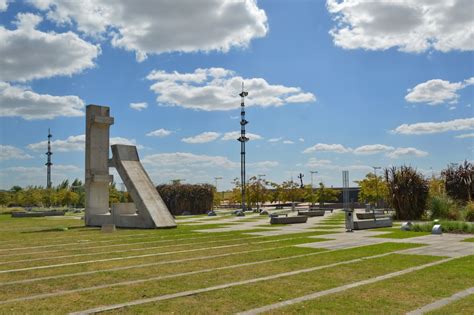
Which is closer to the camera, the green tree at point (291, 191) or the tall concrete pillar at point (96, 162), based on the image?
the tall concrete pillar at point (96, 162)

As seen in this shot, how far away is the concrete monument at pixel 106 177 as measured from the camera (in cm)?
2397

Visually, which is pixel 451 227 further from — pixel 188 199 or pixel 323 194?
pixel 323 194

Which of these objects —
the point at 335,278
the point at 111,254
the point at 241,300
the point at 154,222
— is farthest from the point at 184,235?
the point at 241,300

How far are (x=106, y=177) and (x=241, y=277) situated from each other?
18.1 meters

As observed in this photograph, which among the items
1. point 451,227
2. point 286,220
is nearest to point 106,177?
point 286,220

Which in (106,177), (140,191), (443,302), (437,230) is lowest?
(443,302)

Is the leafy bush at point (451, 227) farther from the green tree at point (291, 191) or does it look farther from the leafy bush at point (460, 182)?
the green tree at point (291, 191)

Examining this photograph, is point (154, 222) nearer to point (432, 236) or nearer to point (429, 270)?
point (432, 236)

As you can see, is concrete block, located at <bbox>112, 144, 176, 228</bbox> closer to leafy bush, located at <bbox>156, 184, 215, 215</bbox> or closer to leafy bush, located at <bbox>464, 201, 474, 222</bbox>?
leafy bush, located at <bbox>464, 201, 474, 222</bbox>

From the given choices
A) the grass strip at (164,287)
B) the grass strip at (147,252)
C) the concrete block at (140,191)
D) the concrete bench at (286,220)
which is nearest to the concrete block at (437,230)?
the grass strip at (147,252)

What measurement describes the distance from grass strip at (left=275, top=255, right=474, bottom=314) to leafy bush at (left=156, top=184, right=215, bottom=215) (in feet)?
135

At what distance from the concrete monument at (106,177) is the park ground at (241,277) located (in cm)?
816

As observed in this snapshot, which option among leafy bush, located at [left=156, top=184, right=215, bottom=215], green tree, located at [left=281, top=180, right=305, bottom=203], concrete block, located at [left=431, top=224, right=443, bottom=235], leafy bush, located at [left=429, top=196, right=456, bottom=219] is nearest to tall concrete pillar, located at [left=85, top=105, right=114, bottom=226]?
concrete block, located at [left=431, top=224, right=443, bottom=235]

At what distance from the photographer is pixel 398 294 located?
7.51 m
